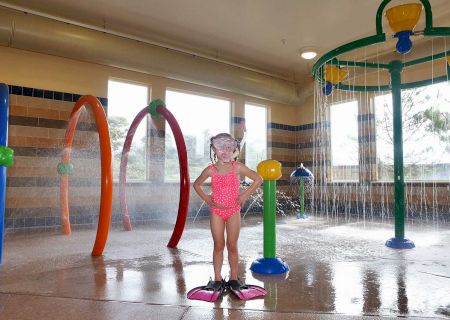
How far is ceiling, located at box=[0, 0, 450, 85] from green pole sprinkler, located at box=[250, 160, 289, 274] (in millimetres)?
3733

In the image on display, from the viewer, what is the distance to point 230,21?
6379 mm

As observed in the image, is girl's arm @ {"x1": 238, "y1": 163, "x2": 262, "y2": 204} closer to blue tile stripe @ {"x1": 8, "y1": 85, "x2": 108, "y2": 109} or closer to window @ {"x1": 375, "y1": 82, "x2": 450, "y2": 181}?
blue tile stripe @ {"x1": 8, "y1": 85, "x2": 108, "y2": 109}

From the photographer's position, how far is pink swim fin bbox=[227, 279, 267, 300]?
2445mm

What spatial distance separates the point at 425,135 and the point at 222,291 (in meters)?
6.65

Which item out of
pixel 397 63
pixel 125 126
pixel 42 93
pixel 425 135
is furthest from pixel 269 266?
pixel 425 135

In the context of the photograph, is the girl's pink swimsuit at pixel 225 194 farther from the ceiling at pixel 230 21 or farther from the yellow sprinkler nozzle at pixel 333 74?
the ceiling at pixel 230 21

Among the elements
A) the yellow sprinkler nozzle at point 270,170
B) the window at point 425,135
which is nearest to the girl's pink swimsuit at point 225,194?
the yellow sprinkler nozzle at point 270,170

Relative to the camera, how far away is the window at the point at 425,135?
7.12m

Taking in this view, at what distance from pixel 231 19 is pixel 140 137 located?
296 cm

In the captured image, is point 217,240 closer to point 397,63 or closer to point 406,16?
point 406,16

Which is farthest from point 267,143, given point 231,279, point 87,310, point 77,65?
point 87,310

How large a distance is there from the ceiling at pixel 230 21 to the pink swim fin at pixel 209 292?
15.4 feet

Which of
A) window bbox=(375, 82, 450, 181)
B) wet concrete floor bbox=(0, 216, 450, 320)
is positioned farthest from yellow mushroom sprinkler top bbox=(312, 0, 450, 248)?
wet concrete floor bbox=(0, 216, 450, 320)

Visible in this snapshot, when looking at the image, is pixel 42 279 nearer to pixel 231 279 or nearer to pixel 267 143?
pixel 231 279
